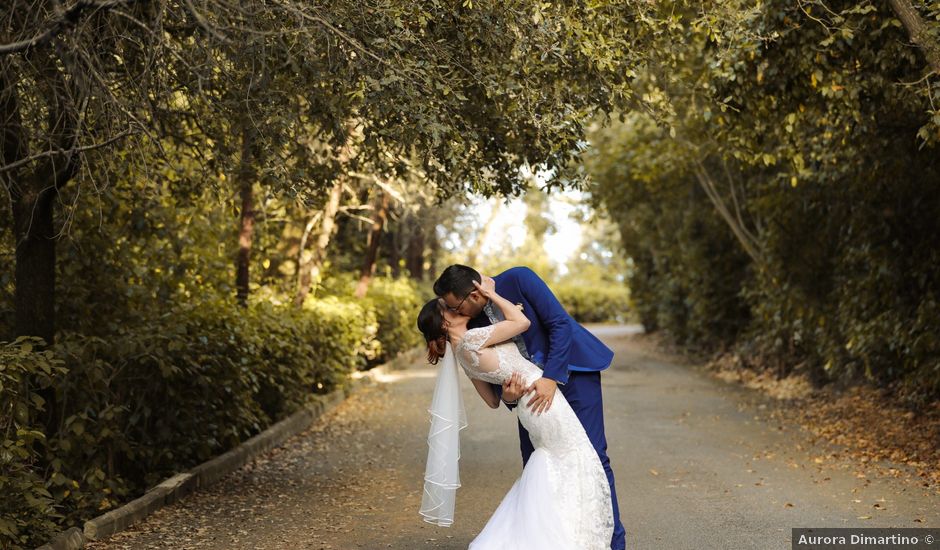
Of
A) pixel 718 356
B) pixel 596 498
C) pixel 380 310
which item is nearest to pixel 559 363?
pixel 596 498

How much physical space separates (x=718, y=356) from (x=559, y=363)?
19515mm

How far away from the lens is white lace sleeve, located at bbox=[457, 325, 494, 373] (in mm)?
5586

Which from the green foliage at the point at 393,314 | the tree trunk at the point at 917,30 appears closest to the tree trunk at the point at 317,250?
the green foliage at the point at 393,314

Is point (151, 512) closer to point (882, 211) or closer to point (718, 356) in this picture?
point (882, 211)

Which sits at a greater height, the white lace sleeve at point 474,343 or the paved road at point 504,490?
the white lace sleeve at point 474,343

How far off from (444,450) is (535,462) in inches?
25.8

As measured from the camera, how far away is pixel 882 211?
13492 millimetres

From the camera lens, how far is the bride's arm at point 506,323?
5.57 meters

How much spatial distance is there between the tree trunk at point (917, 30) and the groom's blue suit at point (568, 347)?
14.8 feet

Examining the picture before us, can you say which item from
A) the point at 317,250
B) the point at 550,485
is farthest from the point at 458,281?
the point at 317,250

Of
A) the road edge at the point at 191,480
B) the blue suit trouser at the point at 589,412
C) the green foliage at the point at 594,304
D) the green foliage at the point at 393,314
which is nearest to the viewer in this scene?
the blue suit trouser at the point at 589,412

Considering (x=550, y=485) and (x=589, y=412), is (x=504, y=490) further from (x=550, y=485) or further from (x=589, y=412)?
(x=550, y=485)

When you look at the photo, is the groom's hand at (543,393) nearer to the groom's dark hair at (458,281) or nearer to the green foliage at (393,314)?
the groom's dark hair at (458,281)

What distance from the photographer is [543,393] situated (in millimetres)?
5566
